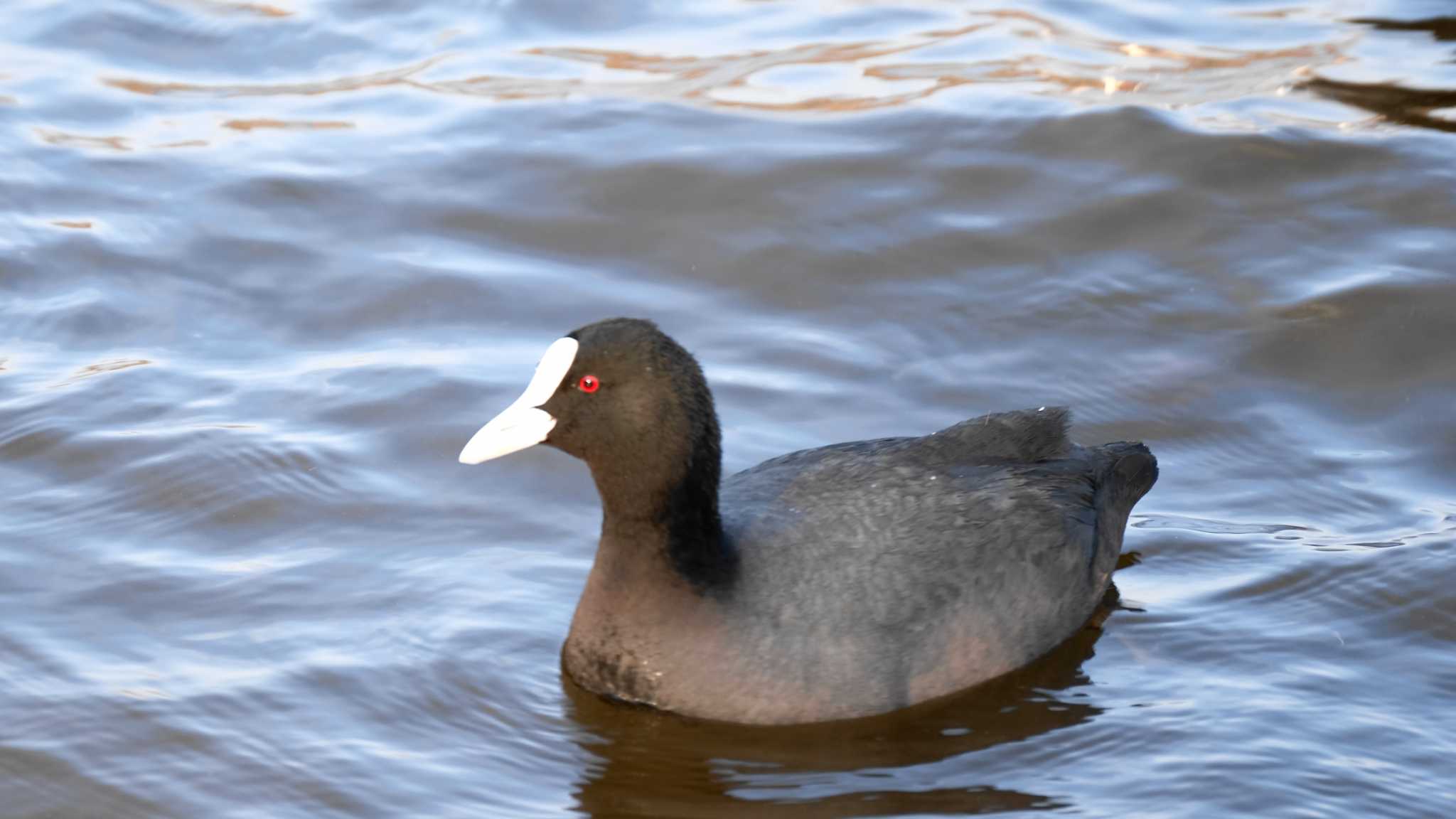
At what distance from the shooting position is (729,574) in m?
5.12

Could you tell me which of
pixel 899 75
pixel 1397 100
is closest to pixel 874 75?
→ pixel 899 75

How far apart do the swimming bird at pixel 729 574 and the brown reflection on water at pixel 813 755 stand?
0.05 meters

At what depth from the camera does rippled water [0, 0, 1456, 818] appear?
16.3ft

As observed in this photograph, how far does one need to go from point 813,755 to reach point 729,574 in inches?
21.7

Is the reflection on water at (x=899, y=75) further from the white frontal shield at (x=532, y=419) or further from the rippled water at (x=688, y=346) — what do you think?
the white frontal shield at (x=532, y=419)

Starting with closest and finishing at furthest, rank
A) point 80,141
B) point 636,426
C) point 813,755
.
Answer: point 813,755, point 636,426, point 80,141

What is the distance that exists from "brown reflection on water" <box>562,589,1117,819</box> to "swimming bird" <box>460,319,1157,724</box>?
0.05 metres

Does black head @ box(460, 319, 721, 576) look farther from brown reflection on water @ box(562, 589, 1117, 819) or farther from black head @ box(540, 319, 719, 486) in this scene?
brown reflection on water @ box(562, 589, 1117, 819)

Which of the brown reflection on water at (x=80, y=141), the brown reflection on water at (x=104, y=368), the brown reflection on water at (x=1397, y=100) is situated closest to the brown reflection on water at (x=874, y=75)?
the brown reflection on water at (x=1397, y=100)

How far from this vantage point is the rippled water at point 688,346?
496 centimetres

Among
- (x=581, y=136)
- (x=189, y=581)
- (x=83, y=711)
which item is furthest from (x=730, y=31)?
(x=83, y=711)

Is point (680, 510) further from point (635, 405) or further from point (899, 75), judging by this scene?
point (899, 75)

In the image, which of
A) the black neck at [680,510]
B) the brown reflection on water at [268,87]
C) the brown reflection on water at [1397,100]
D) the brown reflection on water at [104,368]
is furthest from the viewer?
the brown reflection on water at [268,87]

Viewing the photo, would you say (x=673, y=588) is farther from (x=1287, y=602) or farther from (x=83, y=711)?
(x=1287, y=602)
